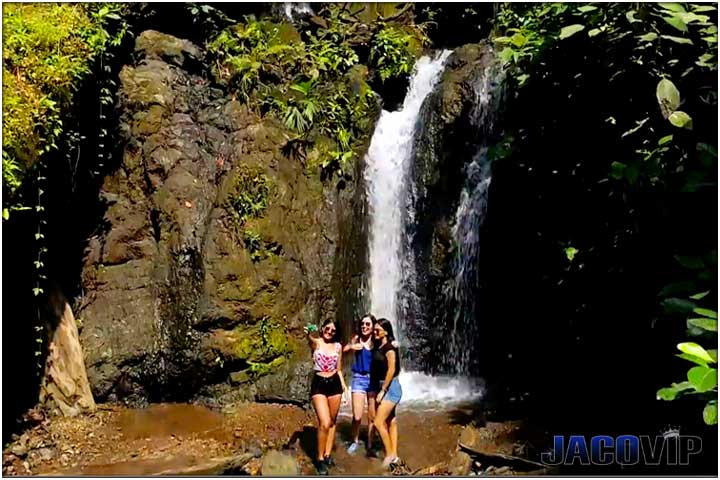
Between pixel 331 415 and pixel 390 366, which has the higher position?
pixel 390 366

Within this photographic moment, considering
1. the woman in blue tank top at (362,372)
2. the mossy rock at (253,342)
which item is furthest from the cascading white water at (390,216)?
the woman in blue tank top at (362,372)

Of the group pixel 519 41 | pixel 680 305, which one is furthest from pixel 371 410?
pixel 680 305

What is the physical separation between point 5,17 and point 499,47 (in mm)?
6423

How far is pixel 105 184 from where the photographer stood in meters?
8.14

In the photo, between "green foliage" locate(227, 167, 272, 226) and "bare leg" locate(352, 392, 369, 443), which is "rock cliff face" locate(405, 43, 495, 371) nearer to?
"green foliage" locate(227, 167, 272, 226)

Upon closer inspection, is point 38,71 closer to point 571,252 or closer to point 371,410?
point 371,410

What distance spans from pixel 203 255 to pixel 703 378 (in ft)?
21.2

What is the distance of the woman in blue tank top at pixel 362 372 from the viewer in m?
5.65

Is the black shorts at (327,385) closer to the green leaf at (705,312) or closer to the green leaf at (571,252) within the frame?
the green leaf at (571,252)

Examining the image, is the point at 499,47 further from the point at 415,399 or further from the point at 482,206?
the point at 415,399

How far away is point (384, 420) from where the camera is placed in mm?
5648

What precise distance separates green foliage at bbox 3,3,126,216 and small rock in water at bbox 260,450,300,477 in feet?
9.68

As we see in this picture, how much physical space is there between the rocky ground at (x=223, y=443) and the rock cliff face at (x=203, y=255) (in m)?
0.54

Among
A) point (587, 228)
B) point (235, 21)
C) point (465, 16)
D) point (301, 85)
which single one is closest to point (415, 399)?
point (587, 228)
